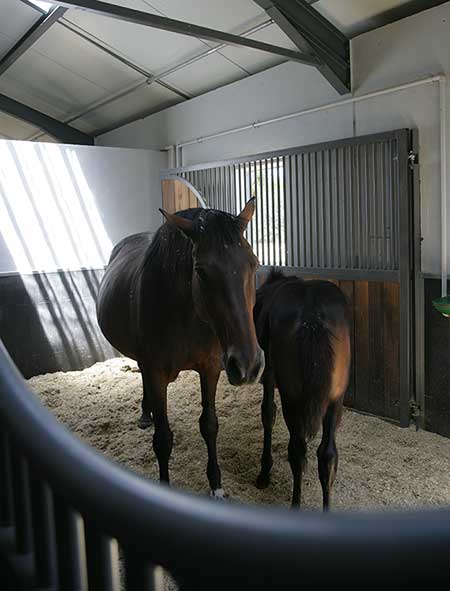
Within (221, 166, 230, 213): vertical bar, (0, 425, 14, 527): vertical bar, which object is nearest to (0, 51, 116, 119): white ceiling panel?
(221, 166, 230, 213): vertical bar

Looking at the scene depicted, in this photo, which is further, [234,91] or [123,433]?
[234,91]

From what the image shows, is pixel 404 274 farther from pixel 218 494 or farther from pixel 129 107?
pixel 129 107

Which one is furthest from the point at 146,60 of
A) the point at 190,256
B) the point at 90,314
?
the point at 190,256

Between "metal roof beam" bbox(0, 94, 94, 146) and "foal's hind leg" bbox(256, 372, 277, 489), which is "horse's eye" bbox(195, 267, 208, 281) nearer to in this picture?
"foal's hind leg" bbox(256, 372, 277, 489)

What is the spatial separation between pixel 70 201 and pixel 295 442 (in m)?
3.53

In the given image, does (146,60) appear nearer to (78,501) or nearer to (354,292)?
(354,292)

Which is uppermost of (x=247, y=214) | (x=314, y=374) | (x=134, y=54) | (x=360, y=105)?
(x=134, y=54)

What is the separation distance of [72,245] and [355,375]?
2.87 m

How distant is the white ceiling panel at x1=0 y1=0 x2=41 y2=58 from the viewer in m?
4.13

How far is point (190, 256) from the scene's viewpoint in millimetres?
2035

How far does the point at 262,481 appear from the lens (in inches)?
96.2

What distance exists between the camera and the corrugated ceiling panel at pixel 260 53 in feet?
11.8

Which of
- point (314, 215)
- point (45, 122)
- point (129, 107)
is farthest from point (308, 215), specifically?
point (45, 122)

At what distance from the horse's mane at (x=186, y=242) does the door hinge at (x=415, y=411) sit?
1800 millimetres
